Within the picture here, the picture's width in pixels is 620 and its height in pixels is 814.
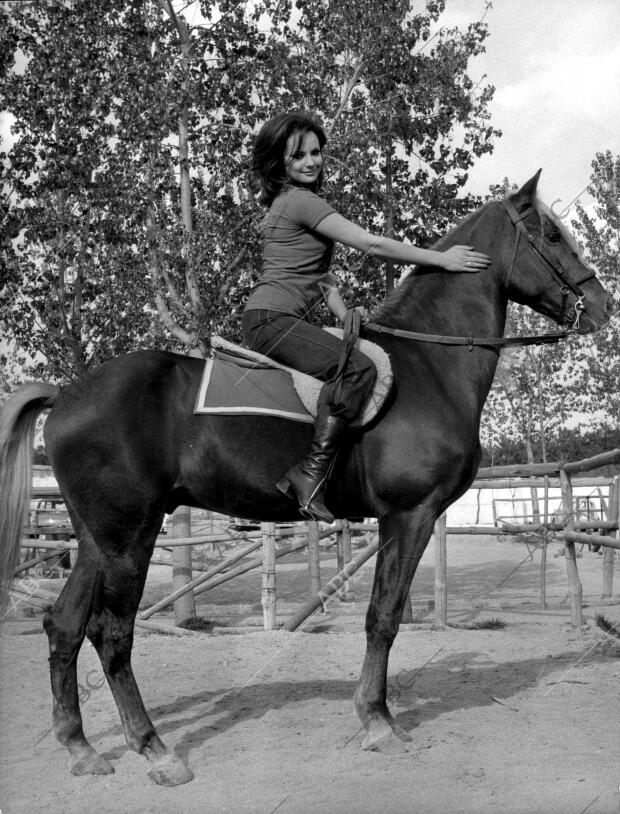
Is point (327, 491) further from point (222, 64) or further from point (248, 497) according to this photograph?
point (222, 64)

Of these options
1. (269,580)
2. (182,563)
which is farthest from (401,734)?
(182,563)

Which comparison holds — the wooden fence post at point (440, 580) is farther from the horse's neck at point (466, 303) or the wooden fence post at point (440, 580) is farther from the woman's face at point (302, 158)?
the woman's face at point (302, 158)

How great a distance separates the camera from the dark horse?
167 inches

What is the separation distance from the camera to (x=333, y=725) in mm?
4812

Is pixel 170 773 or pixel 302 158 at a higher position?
pixel 302 158

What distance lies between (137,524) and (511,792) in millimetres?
2193

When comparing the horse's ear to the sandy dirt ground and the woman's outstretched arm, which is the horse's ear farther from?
the sandy dirt ground

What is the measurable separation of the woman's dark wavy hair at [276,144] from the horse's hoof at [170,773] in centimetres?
311

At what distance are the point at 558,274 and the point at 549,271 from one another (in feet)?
0.18

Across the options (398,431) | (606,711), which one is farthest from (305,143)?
(606,711)

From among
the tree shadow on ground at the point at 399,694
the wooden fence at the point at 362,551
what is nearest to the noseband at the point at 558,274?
the tree shadow on ground at the point at 399,694

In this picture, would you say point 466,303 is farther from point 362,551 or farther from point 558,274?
point 362,551

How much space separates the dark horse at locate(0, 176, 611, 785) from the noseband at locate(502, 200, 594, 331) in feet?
0.13

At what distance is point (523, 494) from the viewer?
1122 inches
